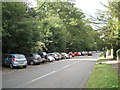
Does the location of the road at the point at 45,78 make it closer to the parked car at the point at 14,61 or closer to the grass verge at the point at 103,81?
the grass verge at the point at 103,81

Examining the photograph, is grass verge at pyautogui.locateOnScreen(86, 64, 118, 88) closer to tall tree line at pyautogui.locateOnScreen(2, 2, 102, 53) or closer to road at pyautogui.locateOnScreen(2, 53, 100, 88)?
road at pyautogui.locateOnScreen(2, 53, 100, 88)

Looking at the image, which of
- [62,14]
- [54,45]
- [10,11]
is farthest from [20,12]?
[62,14]

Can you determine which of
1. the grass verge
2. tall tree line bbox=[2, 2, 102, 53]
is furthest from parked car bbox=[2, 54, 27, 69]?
the grass verge

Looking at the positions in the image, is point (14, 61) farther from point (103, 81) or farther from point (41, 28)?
point (41, 28)

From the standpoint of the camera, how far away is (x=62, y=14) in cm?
5175

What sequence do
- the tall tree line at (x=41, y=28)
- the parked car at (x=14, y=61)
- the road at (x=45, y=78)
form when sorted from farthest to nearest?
the tall tree line at (x=41, y=28), the parked car at (x=14, y=61), the road at (x=45, y=78)

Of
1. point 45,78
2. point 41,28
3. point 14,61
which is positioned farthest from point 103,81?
point 41,28

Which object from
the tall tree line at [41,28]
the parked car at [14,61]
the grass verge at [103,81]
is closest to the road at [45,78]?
the grass verge at [103,81]

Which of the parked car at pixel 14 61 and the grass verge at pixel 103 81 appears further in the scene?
the parked car at pixel 14 61

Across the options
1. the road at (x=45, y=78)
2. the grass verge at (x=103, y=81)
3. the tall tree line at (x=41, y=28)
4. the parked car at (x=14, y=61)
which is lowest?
the road at (x=45, y=78)

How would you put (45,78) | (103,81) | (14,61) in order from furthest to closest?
(14,61) < (45,78) < (103,81)

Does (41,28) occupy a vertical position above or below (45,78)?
above

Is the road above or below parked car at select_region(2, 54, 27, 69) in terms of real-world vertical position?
below

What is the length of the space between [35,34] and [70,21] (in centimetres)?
3230
